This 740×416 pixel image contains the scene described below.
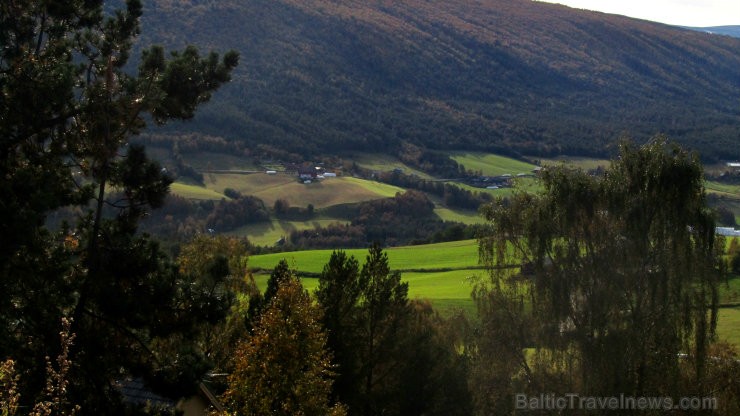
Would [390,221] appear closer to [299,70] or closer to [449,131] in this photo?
[449,131]

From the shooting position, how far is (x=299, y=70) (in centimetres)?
18962

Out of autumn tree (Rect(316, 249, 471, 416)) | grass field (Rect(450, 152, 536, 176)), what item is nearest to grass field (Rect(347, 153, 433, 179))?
grass field (Rect(450, 152, 536, 176))

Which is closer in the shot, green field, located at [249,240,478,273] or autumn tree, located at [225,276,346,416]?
autumn tree, located at [225,276,346,416]

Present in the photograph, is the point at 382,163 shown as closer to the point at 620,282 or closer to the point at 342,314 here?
the point at 342,314

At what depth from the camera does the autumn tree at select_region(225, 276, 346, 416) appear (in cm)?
1714

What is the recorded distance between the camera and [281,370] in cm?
1747

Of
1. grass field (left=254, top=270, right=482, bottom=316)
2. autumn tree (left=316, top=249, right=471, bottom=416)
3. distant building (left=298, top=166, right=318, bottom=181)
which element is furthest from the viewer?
distant building (left=298, top=166, right=318, bottom=181)

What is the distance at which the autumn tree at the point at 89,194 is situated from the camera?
45.4 ft

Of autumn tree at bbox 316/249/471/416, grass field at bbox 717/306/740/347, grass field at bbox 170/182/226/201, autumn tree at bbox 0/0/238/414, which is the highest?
autumn tree at bbox 0/0/238/414

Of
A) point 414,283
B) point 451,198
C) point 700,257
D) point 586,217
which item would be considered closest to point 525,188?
point 586,217

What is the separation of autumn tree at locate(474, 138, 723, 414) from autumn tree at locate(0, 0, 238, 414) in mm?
11839

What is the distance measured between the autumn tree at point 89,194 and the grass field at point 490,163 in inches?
4574

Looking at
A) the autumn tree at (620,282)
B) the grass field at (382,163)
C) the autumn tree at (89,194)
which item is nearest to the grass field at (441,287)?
the autumn tree at (620,282)

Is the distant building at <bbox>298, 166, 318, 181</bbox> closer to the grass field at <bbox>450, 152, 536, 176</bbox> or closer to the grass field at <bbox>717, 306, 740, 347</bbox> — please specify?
the grass field at <bbox>450, 152, 536, 176</bbox>
